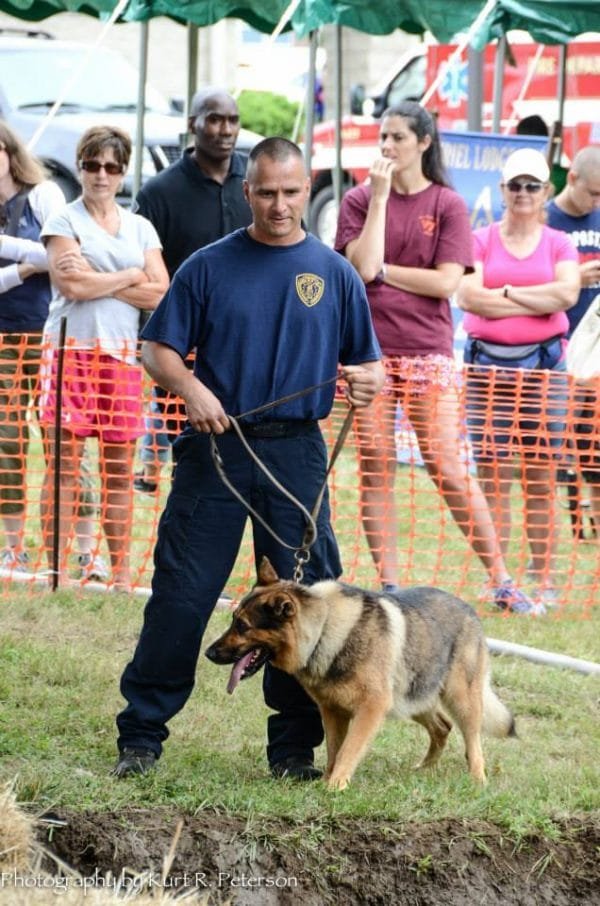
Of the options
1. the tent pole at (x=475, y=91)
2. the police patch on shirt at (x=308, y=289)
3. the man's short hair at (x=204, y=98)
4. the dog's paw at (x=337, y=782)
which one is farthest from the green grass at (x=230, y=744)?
the tent pole at (x=475, y=91)

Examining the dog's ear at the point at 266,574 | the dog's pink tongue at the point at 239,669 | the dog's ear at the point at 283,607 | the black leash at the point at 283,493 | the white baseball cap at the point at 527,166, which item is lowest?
the dog's pink tongue at the point at 239,669

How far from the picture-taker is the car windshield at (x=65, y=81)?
1809 centimetres

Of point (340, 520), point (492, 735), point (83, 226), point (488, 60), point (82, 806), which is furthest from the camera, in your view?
point (488, 60)

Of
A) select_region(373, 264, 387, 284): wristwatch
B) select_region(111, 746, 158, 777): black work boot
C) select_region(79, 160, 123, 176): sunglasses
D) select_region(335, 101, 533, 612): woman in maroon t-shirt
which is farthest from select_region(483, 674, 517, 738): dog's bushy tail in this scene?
select_region(79, 160, 123, 176): sunglasses

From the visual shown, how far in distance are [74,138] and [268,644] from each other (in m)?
12.9

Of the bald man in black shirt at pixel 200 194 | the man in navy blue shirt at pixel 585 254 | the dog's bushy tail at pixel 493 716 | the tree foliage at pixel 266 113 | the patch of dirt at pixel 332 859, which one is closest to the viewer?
the patch of dirt at pixel 332 859

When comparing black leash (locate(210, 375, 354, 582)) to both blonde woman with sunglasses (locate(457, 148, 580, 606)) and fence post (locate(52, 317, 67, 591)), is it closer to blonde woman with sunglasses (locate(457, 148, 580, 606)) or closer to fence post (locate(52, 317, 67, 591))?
fence post (locate(52, 317, 67, 591))

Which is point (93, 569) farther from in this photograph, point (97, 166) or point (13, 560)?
point (97, 166)

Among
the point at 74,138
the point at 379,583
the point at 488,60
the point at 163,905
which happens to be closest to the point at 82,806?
the point at 163,905

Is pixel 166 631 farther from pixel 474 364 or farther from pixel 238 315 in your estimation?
pixel 474 364

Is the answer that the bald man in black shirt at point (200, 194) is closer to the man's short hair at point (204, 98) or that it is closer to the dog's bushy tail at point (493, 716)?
the man's short hair at point (204, 98)

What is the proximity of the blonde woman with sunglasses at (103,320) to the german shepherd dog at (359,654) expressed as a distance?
283cm

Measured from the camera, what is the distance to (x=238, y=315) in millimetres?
5410

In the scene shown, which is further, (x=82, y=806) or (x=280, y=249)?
(x=280, y=249)
